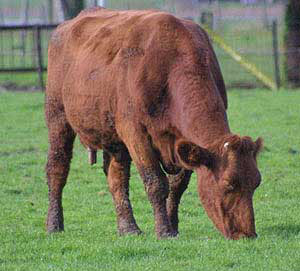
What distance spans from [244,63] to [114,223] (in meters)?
18.8

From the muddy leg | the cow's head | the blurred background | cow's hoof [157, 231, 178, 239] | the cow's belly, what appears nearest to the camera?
the cow's head

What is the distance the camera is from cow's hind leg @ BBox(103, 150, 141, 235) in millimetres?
9734

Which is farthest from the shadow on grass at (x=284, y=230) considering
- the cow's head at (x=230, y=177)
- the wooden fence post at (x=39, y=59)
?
the wooden fence post at (x=39, y=59)

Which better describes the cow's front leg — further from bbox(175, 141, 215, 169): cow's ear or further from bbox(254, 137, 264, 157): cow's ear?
bbox(254, 137, 264, 157): cow's ear

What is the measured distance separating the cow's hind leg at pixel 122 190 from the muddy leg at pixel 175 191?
0.39 m

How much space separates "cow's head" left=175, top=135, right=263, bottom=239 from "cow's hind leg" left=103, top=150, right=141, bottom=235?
1.34 m

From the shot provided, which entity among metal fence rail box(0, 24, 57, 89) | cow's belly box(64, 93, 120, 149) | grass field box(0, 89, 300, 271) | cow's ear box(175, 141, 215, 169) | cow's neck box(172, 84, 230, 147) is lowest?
metal fence rail box(0, 24, 57, 89)

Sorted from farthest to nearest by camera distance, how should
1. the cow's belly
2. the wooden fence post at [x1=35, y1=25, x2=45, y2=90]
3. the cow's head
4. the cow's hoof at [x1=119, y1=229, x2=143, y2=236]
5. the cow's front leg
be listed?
1. the wooden fence post at [x1=35, y1=25, x2=45, y2=90]
2. the cow's belly
3. the cow's hoof at [x1=119, y1=229, x2=143, y2=236]
4. the cow's front leg
5. the cow's head

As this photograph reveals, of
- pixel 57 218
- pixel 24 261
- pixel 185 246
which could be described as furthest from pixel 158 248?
pixel 57 218

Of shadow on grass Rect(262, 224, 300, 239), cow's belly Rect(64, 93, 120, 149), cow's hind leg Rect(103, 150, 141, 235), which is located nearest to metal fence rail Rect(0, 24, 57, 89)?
cow's belly Rect(64, 93, 120, 149)

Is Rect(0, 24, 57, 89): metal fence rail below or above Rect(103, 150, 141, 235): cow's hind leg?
below

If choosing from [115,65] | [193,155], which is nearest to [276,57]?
[115,65]

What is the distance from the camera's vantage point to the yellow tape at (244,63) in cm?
2834

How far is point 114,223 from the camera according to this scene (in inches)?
421
